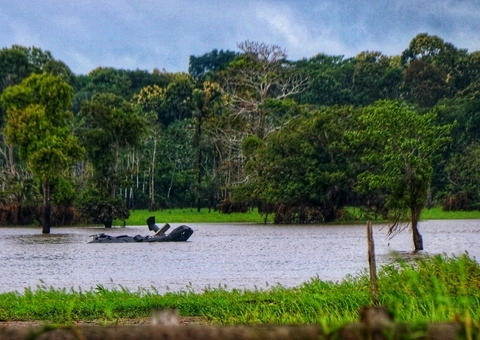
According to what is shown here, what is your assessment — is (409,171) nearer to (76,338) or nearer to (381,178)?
(381,178)

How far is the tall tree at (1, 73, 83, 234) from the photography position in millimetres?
48594

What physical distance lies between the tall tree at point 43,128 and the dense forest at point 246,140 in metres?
0.08

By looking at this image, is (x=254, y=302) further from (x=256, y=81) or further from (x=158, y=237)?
(x=256, y=81)

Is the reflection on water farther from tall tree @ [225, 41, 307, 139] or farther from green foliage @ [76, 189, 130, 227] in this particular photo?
tall tree @ [225, 41, 307, 139]

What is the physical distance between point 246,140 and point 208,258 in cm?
3491

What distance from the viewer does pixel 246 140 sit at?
64438 mm

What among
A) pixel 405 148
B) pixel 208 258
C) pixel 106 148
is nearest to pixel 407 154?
pixel 405 148

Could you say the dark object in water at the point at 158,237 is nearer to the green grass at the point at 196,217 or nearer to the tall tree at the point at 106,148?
the tall tree at the point at 106,148

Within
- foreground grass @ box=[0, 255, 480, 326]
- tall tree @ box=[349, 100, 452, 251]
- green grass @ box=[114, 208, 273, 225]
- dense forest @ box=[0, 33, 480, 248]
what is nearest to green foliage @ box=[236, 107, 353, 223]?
dense forest @ box=[0, 33, 480, 248]

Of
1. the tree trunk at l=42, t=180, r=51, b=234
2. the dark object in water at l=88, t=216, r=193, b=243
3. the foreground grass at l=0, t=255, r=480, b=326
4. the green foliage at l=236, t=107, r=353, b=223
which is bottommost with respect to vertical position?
the foreground grass at l=0, t=255, r=480, b=326

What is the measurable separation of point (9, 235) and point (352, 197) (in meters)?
22.1

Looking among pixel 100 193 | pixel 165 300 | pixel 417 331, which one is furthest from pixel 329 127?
pixel 417 331

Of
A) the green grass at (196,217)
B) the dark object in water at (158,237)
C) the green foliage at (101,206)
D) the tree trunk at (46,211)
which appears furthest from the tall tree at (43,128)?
the green grass at (196,217)

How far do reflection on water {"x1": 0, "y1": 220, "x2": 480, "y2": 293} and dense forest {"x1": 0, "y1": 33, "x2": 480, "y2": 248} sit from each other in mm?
3072
